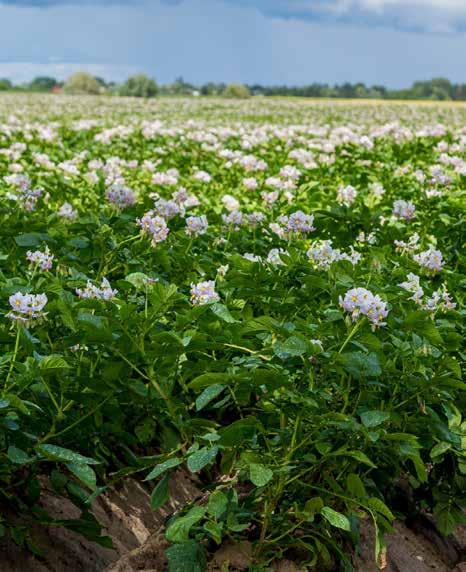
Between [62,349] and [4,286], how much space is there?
354mm

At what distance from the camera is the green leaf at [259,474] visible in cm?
228

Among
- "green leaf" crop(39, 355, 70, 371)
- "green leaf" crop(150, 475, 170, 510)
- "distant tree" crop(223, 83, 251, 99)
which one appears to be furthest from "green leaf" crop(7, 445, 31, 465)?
"distant tree" crop(223, 83, 251, 99)

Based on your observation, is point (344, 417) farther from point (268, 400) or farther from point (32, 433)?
point (32, 433)

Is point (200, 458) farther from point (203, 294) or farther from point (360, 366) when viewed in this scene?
point (203, 294)

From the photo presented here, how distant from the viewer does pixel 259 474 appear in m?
2.32

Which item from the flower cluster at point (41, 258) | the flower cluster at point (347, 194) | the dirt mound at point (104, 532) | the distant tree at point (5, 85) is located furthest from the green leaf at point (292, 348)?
the distant tree at point (5, 85)

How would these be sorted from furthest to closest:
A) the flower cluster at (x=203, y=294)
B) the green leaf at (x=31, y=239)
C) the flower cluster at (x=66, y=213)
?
the flower cluster at (x=66, y=213) < the green leaf at (x=31, y=239) < the flower cluster at (x=203, y=294)


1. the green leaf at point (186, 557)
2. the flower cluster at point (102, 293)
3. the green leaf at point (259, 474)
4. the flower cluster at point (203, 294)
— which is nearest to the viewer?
the green leaf at point (259, 474)

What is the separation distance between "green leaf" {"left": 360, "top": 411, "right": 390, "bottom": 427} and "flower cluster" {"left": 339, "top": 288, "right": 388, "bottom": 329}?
12.0 inches

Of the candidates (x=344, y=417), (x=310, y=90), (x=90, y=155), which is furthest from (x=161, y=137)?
(x=310, y=90)

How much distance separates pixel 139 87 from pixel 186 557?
65480mm

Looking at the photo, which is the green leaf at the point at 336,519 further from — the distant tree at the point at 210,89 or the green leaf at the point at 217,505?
the distant tree at the point at 210,89

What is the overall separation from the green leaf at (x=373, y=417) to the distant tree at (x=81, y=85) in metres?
67.1

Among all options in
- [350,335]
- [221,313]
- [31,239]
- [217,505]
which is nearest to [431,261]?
[221,313]
